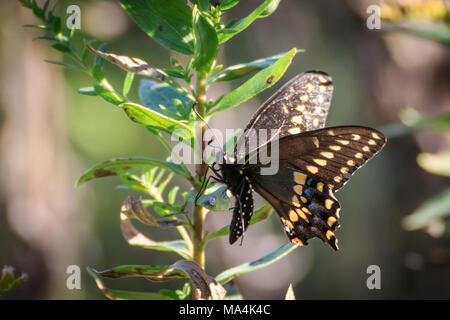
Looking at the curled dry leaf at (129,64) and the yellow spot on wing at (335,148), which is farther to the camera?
the yellow spot on wing at (335,148)

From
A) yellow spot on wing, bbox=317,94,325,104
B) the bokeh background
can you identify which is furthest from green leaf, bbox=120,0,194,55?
the bokeh background

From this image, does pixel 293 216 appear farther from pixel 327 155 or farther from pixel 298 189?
pixel 327 155

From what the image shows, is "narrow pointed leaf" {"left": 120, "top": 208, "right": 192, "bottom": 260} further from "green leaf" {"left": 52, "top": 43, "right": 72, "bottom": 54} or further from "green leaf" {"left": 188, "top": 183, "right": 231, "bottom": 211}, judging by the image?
"green leaf" {"left": 52, "top": 43, "right": 72, "bottom": 54}

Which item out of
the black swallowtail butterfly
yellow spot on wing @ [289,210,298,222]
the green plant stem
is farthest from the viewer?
yellow spot on wing @ [289,210,298,222]

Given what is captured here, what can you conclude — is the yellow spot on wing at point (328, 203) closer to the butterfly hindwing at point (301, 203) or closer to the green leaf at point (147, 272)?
the butterfly hindwing at point (301, 203)

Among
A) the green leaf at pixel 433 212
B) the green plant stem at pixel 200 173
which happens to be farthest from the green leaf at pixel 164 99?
the green leaf at pixel 433 212

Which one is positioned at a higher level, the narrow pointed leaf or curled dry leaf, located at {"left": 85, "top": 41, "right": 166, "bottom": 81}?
curled dry leaf, located at {"left": 85, "top": 41, "right": 166, "bottom": 81}

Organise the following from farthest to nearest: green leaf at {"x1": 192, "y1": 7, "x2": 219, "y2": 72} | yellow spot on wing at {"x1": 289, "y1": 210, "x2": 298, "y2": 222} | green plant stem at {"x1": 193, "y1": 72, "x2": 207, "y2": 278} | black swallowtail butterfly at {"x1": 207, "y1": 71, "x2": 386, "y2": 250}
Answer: yellow spot on wing at {"x1": 289, "y1": 210, "x2": 298, "y2": 222}
black swallowtail butterfly at {"x1": 207, "y1": 71, "x2": 386, "y2": 250}
green plant stem at {"x1": 193, "y1": 72, "x2": 207, "y2": 278}
green leaf at {"x1": 192, "y1": 7, "x2": 219, "y2": 72}
